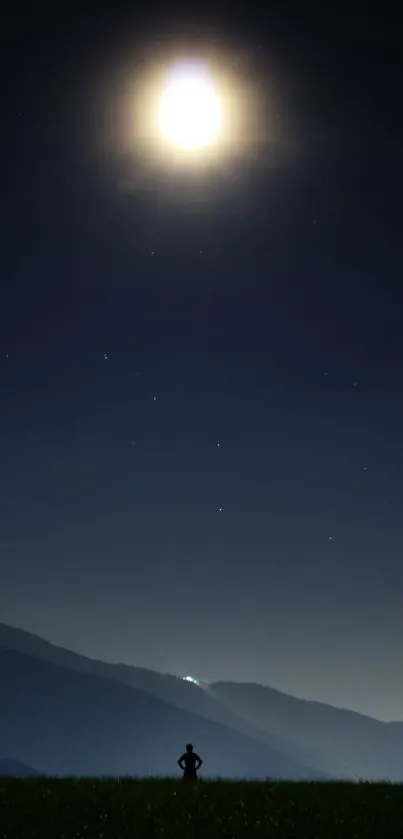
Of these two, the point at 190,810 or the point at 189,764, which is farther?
the point at 189,764

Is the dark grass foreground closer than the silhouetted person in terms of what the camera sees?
Yes

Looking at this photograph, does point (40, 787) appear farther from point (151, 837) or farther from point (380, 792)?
point (380, 792)

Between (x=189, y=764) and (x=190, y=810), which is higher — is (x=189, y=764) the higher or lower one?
the lower one

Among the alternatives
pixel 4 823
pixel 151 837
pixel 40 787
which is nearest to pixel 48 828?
pixel 4 823

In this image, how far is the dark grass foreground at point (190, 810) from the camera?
50.2 feet

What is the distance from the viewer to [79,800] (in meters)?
17.5

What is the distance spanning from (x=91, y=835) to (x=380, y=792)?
8.47 m

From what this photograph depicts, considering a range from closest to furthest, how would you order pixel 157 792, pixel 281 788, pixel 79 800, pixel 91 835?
1. pixel 91 835
2. pixel 79 800
3. pixel 157 792
4. pixel 281 788

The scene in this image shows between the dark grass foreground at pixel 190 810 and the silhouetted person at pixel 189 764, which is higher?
the dark grass foreground at pixel 190 810

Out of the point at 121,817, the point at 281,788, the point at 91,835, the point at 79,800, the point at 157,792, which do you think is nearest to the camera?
the point at 91,835

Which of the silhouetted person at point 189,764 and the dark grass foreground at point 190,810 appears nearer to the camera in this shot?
the dark grass foreground at point 190,810

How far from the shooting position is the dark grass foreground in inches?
603

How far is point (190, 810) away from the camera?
56.0 feet

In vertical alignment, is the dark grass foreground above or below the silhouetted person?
above
